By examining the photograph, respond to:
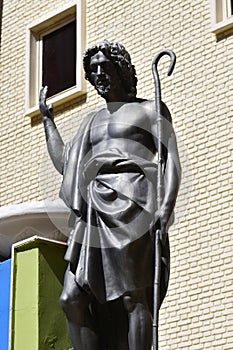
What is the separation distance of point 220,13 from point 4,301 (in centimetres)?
519

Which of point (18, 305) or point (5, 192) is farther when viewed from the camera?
point (5, 192)

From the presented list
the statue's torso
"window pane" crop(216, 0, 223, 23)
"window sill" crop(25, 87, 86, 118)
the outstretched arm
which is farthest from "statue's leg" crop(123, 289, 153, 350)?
"window sill" crop(25, 87, 86, 118)

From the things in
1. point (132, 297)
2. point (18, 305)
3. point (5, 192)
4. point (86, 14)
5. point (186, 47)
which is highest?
point (86, 14)

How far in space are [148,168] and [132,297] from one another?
1067mm

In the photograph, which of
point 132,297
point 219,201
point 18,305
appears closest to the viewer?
point 132,297

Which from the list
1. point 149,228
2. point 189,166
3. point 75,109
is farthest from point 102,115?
point 75,109

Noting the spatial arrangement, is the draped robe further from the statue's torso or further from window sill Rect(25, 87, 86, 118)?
window sill Rect(25, 87, 86, 118)

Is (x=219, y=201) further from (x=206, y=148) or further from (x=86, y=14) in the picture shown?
(x=86, y=14)

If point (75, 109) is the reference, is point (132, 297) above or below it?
below

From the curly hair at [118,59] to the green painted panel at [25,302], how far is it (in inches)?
176

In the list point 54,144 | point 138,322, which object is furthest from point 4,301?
point 138,322

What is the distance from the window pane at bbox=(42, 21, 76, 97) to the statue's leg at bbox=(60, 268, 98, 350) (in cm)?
976

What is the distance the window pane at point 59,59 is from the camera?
18422mm

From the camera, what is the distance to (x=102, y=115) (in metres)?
9.50
